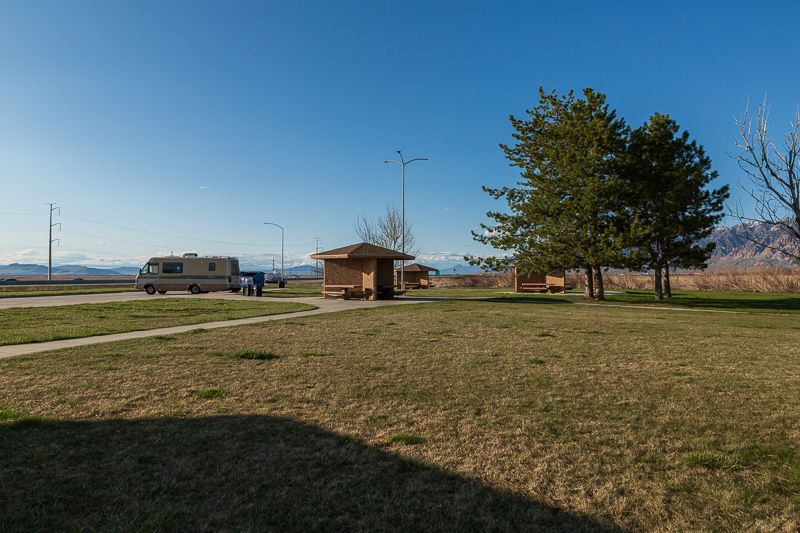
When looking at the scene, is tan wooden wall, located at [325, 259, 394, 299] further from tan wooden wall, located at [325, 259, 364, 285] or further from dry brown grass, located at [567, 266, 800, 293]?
dry brown grass, located at [567, 266, 800, 293]

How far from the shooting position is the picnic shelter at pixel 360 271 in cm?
2638

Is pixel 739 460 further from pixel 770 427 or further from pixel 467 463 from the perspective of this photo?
pixel 467 463

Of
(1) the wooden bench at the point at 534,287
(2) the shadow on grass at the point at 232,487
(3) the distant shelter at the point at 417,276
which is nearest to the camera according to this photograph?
(2) the shadow on grass at the point at 232,487

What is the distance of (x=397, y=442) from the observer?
14.0 ft

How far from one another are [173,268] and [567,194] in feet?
86.7

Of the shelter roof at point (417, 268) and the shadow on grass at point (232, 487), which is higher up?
the shelter roof at point (417, 268)

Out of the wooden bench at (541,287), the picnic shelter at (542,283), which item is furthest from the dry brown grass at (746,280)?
the wooden bench at (541,287)

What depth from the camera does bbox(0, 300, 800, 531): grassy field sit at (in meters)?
3.05

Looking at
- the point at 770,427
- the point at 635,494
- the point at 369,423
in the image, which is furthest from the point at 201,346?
the point at 770,427

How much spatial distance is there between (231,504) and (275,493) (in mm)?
301

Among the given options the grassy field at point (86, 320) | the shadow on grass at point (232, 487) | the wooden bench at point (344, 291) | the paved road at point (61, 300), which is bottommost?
the shadow on grass at point (232, 487)

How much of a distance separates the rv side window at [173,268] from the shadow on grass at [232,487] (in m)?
30.2

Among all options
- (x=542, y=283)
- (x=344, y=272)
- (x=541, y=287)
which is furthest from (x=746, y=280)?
(x=344, y=272)

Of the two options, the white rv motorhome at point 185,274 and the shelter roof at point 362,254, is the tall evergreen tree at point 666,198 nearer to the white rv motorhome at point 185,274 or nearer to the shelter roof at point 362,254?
the shelter roof at point 362,254
